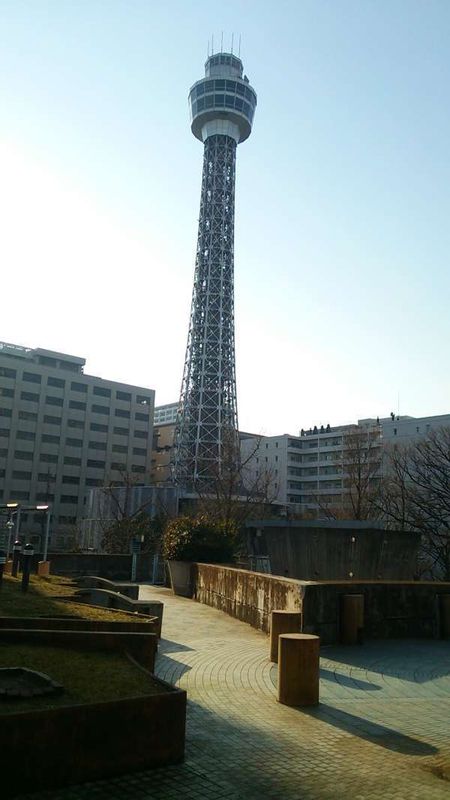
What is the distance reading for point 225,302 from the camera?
100000 mm

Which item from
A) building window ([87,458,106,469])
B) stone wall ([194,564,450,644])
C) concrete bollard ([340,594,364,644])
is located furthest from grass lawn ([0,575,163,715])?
building window ([87,458,106,469])

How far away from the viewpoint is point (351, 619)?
11797 mm

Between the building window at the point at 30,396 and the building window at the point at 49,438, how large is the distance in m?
5.28

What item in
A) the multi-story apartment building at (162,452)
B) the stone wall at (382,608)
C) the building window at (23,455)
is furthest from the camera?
the multi-story apartment building at (162,452)

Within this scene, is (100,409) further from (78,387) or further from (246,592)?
(246,592)

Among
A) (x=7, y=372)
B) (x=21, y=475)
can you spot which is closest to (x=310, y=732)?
(x=21, y=475)

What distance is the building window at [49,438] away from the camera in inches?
3595

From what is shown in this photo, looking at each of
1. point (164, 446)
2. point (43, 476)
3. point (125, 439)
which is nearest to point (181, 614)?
point (43, 476)

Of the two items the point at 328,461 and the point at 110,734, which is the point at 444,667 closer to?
the point at 110,734

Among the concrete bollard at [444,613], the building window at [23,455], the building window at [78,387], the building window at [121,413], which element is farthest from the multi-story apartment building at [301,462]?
the concrete bollard at [444,613]

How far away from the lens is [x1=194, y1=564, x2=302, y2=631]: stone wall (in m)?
12.2

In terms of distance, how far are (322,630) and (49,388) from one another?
86.9 metres

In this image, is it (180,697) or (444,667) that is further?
(444,667)

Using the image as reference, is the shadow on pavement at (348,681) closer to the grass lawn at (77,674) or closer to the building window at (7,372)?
the grass lawn at (77,674)
